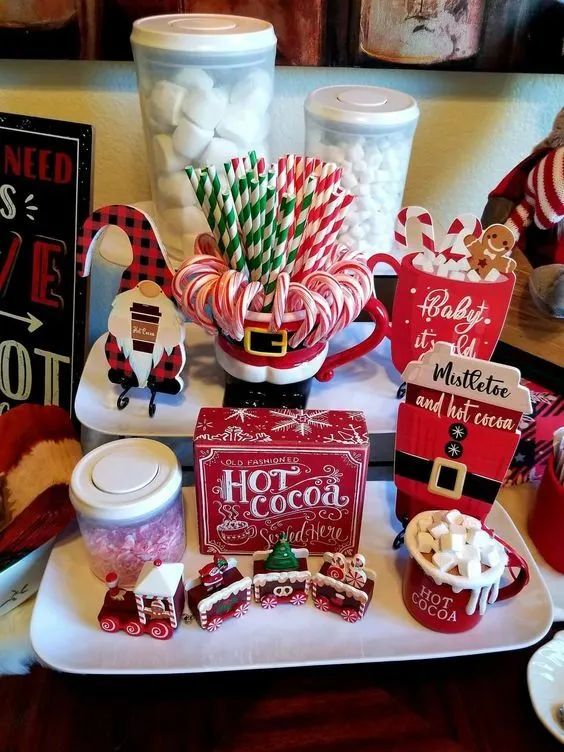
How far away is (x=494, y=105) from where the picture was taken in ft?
3.18

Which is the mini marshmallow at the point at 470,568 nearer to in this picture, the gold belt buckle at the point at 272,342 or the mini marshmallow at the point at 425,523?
the mini marshmallow at the point at 425,523

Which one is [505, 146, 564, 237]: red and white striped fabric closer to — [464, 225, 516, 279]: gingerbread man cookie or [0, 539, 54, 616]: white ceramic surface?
[464, 225, 516, 279]: gingerbread man cookie

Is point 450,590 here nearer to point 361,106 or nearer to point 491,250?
point 491,250

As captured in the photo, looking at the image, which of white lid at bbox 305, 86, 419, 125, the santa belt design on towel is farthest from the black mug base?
white lid at bbox 305, 86, 419, 125

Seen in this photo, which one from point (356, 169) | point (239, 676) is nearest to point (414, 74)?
point (356, 169)

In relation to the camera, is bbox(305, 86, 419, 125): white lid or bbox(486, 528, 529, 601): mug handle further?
bbox(305, 86, 419, 125): white lid

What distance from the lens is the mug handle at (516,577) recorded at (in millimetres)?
631

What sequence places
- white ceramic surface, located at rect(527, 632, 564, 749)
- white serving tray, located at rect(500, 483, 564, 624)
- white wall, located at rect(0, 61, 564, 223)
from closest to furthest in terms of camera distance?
1. white ceramic surface, located at rect(527, 632, 564, 749)
2. white serving tray, located at rect(500, 483, 564, 624)
3. white wall, located at rect(0, 61, 564, 223)

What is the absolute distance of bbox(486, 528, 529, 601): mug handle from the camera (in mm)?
631

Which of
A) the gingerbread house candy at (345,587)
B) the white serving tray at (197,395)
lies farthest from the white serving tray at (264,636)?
the white serving tray at (197,395)

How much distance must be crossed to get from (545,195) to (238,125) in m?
0.38

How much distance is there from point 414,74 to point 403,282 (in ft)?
1.26

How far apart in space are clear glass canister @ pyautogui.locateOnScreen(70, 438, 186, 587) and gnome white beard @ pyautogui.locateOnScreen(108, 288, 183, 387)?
3.8 inches

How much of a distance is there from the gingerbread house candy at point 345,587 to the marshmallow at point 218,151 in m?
0.49
